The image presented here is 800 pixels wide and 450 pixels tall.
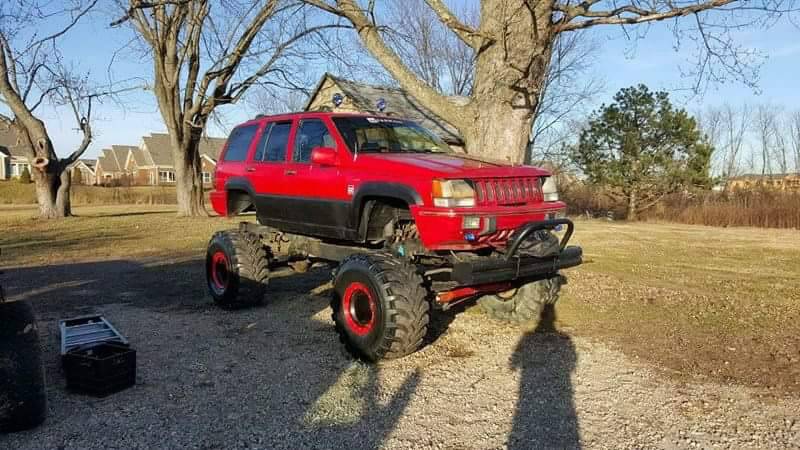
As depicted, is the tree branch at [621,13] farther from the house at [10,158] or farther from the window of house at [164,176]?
the house at [10,158]

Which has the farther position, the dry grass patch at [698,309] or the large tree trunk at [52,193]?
the large tree trunk at [52,193]

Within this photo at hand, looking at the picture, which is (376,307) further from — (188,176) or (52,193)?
(52,193)

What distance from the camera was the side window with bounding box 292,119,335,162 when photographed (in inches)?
260

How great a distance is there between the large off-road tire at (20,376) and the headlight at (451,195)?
10.2ft

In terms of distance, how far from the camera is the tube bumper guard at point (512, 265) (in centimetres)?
505

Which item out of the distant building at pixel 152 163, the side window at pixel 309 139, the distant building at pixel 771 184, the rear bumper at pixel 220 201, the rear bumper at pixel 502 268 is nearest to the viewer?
the rear bumper at pixel 502 268

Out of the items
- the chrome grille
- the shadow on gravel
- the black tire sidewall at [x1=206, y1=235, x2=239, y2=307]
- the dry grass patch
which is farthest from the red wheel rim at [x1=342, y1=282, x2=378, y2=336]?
the dry grass patch

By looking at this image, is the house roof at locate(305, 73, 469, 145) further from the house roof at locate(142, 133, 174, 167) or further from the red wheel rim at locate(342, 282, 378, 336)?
the house roof at locate(142, 133, 174, 167)

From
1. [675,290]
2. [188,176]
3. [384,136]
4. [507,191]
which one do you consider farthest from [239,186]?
[188,176]

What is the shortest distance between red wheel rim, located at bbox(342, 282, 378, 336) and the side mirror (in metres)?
1.37

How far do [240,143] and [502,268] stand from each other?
4.46 metres

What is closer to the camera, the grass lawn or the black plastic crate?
the black plastic crate

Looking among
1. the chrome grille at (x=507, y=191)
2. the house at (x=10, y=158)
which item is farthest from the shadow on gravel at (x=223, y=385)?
the house at (x=10, y=158)

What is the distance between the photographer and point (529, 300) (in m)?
6.43
